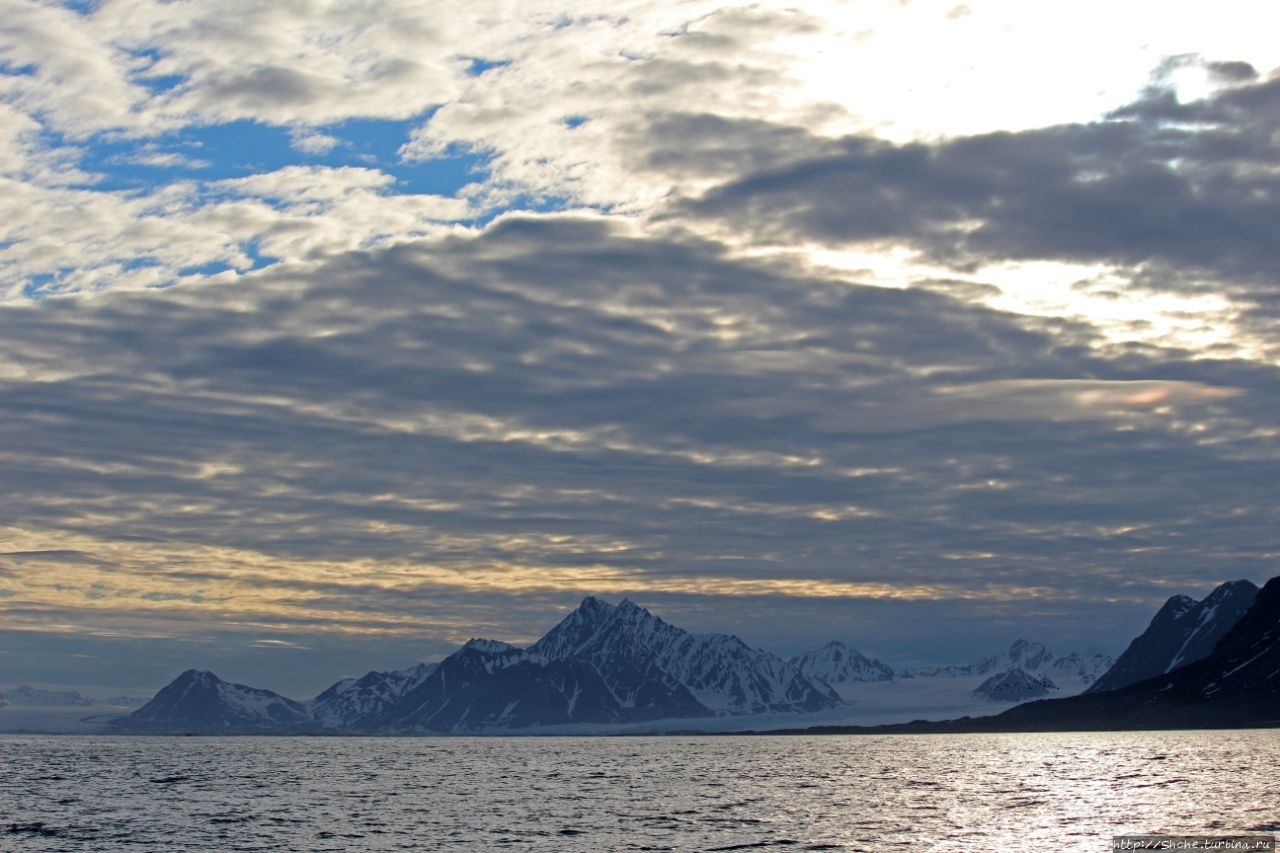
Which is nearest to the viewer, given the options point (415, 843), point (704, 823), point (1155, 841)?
point (1155, 841)

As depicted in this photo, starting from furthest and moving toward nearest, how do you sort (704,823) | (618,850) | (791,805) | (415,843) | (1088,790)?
(1088,790), (791,805), (704,823), (415,843), (618,850)

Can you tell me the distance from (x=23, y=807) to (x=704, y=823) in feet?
318

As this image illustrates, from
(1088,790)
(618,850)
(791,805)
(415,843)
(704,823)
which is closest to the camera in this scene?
(618,850)

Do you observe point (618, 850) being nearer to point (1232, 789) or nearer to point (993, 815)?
point (993, 815)

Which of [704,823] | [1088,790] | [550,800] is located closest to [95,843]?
[704,823]

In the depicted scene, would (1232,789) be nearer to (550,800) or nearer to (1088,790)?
(1088,790)

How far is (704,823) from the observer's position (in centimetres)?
14900

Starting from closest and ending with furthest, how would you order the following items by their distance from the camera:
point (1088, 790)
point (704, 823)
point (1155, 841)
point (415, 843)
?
point (1155, 841) < point (415, 843) < point (704, 823) < point (1088, 790)

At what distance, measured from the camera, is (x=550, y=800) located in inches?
7672

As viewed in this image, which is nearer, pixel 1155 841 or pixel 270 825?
pixel 1155 841

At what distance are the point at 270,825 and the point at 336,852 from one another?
3324cm

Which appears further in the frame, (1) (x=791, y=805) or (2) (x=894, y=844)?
A: (1) (x=791, y=805)

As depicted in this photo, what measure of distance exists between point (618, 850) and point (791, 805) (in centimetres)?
6193

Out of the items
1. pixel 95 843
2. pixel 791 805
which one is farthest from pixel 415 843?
pixel 791 805
